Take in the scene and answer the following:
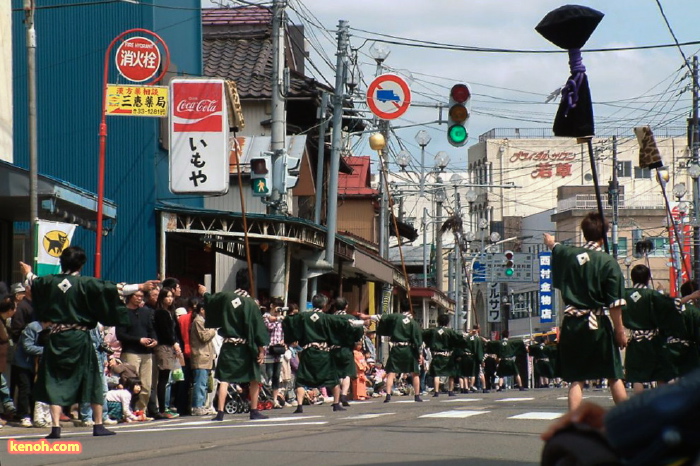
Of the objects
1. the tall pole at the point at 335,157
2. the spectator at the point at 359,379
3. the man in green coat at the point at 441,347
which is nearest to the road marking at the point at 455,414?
the spectator at the point at 359,379

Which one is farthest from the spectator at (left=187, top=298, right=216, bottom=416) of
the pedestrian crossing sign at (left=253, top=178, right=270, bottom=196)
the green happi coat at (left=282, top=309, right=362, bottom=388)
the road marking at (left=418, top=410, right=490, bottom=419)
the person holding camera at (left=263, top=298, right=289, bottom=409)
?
the pedestrian crossing sign at (left=253, top=178, right=270, bottom=196)

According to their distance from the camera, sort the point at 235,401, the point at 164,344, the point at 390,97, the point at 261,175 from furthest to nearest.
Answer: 1. the point at 261,175
2. the point at 390,97
3. the point at 235,401
4. the point at 164,344

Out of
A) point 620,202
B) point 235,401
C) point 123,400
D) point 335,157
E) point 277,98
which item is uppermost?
point 620,202

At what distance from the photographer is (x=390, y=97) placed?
21703 millimetres

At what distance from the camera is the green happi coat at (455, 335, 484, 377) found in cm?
3012

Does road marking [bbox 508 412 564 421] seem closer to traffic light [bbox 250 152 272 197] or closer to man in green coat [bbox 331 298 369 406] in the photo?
man in green coat [bbox 331 298 369 406]

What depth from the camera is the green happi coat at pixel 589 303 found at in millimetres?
10508

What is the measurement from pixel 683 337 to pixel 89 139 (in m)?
14.1

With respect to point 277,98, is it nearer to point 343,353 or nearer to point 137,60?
point 137,60

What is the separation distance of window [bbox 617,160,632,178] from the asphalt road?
232 ft

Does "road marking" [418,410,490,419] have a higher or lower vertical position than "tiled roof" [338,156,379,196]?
lower

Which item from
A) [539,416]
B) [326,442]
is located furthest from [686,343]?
[326,442]

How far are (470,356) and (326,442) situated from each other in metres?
21.0

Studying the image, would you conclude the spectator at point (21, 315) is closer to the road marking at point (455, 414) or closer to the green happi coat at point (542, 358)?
the road marking at point (455, 414)
